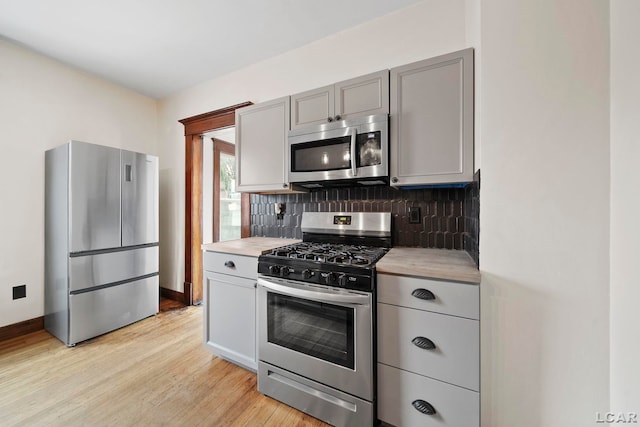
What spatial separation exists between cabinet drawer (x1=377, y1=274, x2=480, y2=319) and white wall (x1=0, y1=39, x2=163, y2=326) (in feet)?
11.0

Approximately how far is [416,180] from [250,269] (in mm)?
1294

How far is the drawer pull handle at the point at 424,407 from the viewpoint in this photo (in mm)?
1178

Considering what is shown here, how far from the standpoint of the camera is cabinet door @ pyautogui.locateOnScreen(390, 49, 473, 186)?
4.65ft

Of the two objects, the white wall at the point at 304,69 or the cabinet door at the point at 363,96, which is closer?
the cabinet door at the point at 363,96

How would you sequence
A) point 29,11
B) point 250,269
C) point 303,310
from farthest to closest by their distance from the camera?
point 29,11
point 250,269
point 303,310

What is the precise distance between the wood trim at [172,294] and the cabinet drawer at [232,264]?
5.23 feet

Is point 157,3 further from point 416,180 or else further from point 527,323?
point 527,323

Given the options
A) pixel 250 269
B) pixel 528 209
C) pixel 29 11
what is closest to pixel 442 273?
pixel 528 209

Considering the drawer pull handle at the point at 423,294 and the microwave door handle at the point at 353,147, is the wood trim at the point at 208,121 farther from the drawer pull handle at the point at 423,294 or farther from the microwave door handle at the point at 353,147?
the drawer pull handle at the point at 423,294

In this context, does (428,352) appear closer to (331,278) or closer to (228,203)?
(331,278)

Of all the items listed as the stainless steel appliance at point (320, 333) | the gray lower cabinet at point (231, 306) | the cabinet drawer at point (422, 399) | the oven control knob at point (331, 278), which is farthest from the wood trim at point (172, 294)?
the cabinet drawer at point (422, 399)

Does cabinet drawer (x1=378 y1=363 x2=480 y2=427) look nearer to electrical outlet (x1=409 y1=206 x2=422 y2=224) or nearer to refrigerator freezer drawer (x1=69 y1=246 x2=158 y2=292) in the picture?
electrical outlet (x1=409 y1=206 x2=422 y2=224)

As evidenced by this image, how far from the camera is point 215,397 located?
5.22 feet

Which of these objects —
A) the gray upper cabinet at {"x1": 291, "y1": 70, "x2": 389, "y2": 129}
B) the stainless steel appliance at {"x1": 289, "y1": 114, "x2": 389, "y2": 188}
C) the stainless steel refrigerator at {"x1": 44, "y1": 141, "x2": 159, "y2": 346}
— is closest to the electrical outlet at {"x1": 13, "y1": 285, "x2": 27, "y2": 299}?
the stainless steel refrigerator at {"x1": 44, "y1": 141, "x2": 159, "y2": 346}
